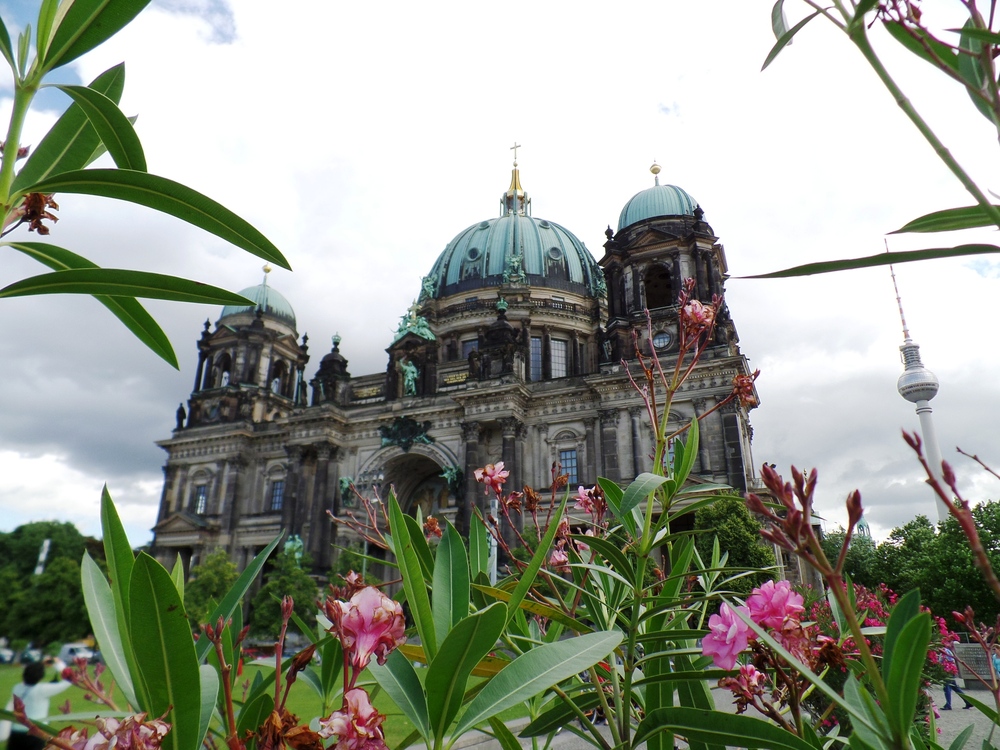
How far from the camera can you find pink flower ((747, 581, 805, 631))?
1.51m

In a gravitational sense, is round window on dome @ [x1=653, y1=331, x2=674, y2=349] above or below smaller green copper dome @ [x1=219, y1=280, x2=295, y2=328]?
below

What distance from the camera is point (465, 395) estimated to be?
30172 millimetres

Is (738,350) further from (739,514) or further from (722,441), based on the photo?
(739,514)

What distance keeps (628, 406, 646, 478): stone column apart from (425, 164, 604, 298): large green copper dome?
13.1 meters

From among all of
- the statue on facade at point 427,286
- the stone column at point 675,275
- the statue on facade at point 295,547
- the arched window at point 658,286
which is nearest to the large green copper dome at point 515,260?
the statue on facade at point 427,286

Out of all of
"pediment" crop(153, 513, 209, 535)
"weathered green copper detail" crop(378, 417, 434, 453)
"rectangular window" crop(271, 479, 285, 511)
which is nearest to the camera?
"weathered green copper detail" crop(378, 417, 434, 453)

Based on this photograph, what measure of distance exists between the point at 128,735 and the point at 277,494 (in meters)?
36.1

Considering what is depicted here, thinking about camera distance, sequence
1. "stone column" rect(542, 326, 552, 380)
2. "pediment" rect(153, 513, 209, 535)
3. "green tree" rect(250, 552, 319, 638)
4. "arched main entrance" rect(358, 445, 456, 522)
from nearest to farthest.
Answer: "green tree" rect(250, 552, 319, 638) → "arched main entrance" rect(358, 445, 456, 522) → "pediment" rect(153, 513, 209, 535) → "stone column" rect(542, 326, 552, 380)

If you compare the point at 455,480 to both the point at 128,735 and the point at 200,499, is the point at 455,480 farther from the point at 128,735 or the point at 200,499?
the point at 128,735

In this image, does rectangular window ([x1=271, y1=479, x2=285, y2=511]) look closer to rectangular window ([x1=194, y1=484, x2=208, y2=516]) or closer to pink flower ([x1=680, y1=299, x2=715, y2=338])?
rectangular window ([x1=194, y1=484, x2=208, y2=516])

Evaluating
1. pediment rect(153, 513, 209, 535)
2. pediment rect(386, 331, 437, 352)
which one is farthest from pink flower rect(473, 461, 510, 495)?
pediment rect(153, 513, 209, 535)

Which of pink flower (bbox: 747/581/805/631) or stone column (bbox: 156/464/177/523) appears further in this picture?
stone column (bbox: 156/464/177/523)

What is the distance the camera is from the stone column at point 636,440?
26316 mm

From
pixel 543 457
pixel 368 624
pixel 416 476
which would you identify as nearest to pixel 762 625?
pixel 368 624
